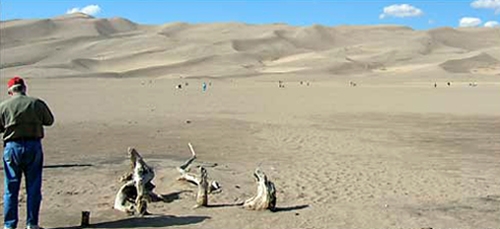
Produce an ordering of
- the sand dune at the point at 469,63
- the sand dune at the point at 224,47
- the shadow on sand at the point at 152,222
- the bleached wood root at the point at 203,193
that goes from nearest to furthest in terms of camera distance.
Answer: the shadow on sand at the point at 152,222, the bleached wood root at the point at 203,193, the sand dune at the point at 469,63, the sand dune at the point at 224,47

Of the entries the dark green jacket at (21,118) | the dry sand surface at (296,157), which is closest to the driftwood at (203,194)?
the dry sand surface at (296,157)

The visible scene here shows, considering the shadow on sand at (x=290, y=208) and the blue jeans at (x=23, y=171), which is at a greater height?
the blue jeans at (x=23, y=171)

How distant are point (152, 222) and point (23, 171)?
1.47 m

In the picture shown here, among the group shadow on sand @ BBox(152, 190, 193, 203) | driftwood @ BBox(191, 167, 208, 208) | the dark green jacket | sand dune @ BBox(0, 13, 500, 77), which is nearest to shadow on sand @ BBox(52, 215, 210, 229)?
driftwood @ BBox(191, 167, 208, 208)

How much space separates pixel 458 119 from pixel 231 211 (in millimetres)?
16207

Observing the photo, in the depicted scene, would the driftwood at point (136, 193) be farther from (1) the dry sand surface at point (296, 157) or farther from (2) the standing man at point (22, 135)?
(2) the standing man at point (22, 135)

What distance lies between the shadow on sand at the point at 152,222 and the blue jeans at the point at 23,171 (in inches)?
27.7

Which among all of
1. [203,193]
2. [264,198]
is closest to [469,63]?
[203,193]

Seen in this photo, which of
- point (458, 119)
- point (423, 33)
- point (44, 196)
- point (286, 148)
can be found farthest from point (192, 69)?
point (44, 196)

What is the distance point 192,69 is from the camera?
8588cm

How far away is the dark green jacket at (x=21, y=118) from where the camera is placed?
668 centimetres

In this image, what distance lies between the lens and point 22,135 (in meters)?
6.70

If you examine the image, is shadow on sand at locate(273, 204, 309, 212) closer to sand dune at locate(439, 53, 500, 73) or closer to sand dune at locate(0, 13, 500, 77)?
sand dune at locate(0, 13, 500, 77)

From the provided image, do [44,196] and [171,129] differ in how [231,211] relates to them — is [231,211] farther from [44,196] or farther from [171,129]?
[171,129]
